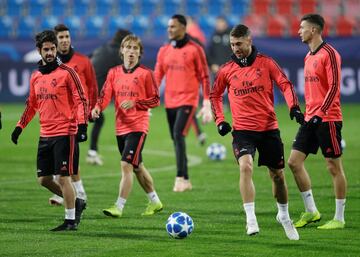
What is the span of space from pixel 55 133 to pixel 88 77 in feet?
7.81

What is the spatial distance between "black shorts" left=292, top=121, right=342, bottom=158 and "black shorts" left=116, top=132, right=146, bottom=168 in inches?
78.0

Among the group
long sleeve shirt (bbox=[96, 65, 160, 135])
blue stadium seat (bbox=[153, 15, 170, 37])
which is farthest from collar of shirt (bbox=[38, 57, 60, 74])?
blue stadium seat (bbox=[153, 15, 170, 37])

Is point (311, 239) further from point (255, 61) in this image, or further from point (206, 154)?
point (206, 154)

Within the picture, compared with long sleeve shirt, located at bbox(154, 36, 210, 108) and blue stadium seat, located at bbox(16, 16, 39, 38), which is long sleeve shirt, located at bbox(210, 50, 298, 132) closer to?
long sleeve shirt, located at bbox(154, 36, 210, 108)

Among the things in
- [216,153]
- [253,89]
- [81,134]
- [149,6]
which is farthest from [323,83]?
[149,6]

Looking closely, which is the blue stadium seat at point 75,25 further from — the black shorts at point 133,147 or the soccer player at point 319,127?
the soccer player at point 319,127

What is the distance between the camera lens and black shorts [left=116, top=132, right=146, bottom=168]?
11.8m

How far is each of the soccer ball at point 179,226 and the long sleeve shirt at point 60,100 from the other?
1.53 m

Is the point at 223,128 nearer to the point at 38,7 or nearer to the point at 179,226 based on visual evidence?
the point at 179,226

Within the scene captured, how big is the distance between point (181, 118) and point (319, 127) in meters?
3.82

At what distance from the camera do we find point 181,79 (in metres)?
14.6

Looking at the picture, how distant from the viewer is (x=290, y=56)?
1148 inches

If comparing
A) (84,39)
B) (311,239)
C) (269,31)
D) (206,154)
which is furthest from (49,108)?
(269,31)

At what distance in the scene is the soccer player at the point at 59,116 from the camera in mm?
10625
